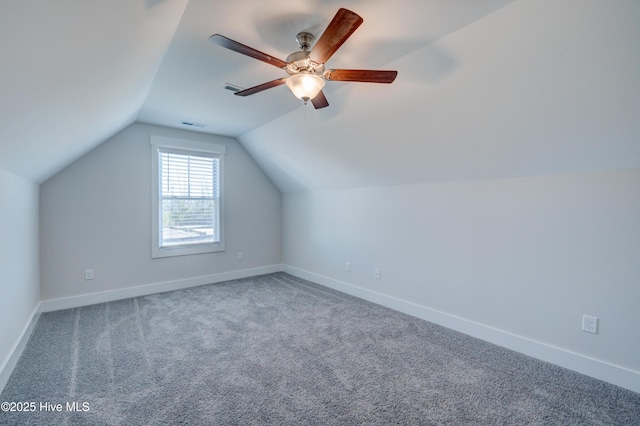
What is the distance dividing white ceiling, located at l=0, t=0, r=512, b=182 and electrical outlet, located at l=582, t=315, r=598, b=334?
2.32m

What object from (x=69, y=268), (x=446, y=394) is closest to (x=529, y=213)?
(x=446, y=394)

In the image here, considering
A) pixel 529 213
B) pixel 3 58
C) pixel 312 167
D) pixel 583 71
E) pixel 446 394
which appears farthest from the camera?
pixel 312 167

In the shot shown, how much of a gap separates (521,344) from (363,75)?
103 inches

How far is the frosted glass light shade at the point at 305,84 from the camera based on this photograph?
1.94m

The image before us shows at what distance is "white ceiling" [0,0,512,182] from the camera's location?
4.17 ft

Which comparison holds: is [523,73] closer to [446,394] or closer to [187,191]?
[446,394]

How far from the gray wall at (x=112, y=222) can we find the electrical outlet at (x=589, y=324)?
450 cm

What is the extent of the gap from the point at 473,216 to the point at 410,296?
120 centimetres

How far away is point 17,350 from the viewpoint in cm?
251

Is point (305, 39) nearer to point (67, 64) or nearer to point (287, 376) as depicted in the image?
point (67, 64)

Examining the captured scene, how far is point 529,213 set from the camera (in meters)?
2.59

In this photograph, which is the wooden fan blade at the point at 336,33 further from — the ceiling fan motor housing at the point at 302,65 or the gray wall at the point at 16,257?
the gray wall at the point at 16,257

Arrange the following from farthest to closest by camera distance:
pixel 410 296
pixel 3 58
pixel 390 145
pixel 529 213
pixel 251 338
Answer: pixel 410 296
pixel 390 145
pixel 251 338
pixel 529 213
pixel 3 58

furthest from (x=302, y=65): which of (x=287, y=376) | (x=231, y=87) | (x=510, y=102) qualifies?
(x=287, y=376)
